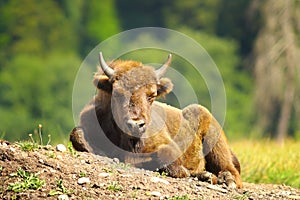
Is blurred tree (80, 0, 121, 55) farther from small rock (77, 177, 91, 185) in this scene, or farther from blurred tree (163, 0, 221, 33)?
small rock (77, 177, 91, 185)

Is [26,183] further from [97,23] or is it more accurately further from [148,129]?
[97,23]

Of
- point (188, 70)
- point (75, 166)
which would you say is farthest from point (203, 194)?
point (188, 70)

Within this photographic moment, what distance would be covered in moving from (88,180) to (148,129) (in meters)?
1.92

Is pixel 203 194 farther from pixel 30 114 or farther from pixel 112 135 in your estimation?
pixel 30 114

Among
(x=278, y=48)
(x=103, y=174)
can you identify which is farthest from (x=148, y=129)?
(x=278, y=48)

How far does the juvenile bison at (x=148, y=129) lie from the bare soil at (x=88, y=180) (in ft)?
2.07

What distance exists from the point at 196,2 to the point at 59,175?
7937 cm

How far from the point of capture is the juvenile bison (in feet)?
37.9

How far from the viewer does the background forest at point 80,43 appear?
64.6 metres

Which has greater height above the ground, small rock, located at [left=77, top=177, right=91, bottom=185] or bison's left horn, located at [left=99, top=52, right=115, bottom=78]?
bison's left horn, located at [left=99, top=52, right=115, bottom=78]

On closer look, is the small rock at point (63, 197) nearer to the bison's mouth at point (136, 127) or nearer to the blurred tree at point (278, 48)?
the bison's mouth at point (136, 127)

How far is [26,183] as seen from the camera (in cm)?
966

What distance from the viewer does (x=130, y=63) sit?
39.9 ft

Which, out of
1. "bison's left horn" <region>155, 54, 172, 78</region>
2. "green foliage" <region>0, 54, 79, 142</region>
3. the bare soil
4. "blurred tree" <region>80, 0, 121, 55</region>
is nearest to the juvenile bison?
"bison's left horn" <region>155, 54, 172, 78</region>
